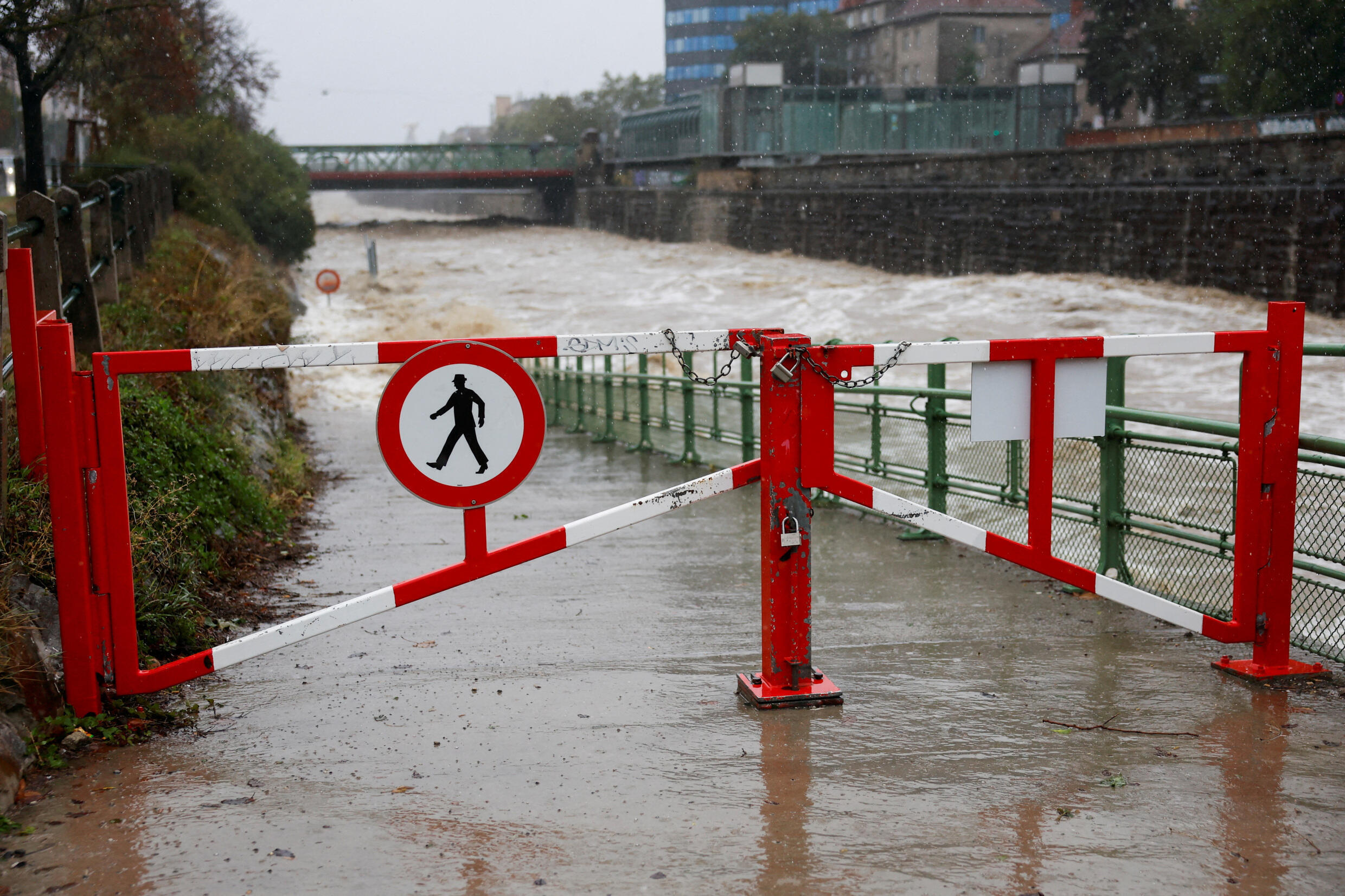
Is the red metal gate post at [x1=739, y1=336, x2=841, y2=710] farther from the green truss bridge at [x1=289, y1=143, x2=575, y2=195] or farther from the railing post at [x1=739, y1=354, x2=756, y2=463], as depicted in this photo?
the green truss bridge at [x1=289, y1=143, x2=575, y2=195]

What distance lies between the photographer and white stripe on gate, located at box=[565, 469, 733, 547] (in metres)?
4.07

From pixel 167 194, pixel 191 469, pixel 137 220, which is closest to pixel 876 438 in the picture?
pixel 191 469

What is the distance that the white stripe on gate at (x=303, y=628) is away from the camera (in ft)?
12.9

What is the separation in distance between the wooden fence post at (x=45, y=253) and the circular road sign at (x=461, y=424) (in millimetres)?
3139

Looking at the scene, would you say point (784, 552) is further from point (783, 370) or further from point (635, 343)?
point (635, 343)

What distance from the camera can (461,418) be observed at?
13.0ft

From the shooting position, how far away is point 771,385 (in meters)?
4.09

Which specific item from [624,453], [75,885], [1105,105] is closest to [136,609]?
[75,885]

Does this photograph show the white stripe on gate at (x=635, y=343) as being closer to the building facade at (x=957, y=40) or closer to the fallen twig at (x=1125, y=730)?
the fallen twig at (x=1125, y=730)

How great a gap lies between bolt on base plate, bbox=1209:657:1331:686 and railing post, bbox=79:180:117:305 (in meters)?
7.76

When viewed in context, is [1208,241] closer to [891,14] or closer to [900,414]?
[900,414]

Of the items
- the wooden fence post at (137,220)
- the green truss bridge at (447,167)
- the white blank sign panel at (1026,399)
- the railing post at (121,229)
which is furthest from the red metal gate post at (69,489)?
the green truss bridge at (447,167)

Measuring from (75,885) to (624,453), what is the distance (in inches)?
464

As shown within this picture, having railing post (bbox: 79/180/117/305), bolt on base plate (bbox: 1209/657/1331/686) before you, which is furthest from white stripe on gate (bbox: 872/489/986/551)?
railing post (bbox: 79/180/117/305)
